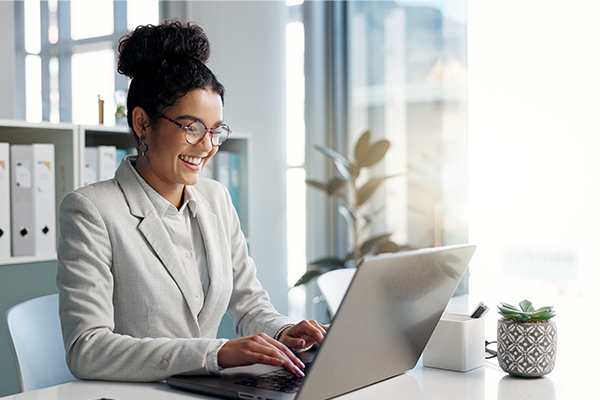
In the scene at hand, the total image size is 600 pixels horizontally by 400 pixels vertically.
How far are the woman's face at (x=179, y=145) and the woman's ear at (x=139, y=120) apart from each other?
0.01 meters

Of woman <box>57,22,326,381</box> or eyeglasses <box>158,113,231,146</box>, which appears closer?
woman <box>57,22,326,381</box>

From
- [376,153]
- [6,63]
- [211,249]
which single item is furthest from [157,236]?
[6,63]

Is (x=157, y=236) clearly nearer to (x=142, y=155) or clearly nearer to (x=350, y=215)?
(x=142, y=155)

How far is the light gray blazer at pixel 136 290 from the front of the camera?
1.08 meters

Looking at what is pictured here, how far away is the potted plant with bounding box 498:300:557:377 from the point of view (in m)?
1.05

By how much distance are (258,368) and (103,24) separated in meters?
3.49

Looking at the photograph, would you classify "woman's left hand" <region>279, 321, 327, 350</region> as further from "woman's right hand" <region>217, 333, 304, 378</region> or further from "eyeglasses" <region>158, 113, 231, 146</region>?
"eyeglasses" <region>158, 113, 231, 146</region>

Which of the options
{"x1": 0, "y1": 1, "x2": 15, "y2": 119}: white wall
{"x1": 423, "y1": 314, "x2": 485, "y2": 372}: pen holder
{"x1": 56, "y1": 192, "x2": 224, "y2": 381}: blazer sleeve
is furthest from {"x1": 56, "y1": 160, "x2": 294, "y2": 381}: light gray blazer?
{"x1": 0, "y1": 1, "x2": 15, "y2": 119}: white wall

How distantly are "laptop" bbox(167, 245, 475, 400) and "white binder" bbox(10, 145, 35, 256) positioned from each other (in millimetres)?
1470

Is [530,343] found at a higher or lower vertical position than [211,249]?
lower

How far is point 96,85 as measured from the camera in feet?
13.5

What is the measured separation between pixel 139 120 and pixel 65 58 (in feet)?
10.1

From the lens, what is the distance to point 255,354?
1010 millimetres

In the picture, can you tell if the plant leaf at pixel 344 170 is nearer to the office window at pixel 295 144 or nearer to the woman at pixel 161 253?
the office window at pixel 295 144
